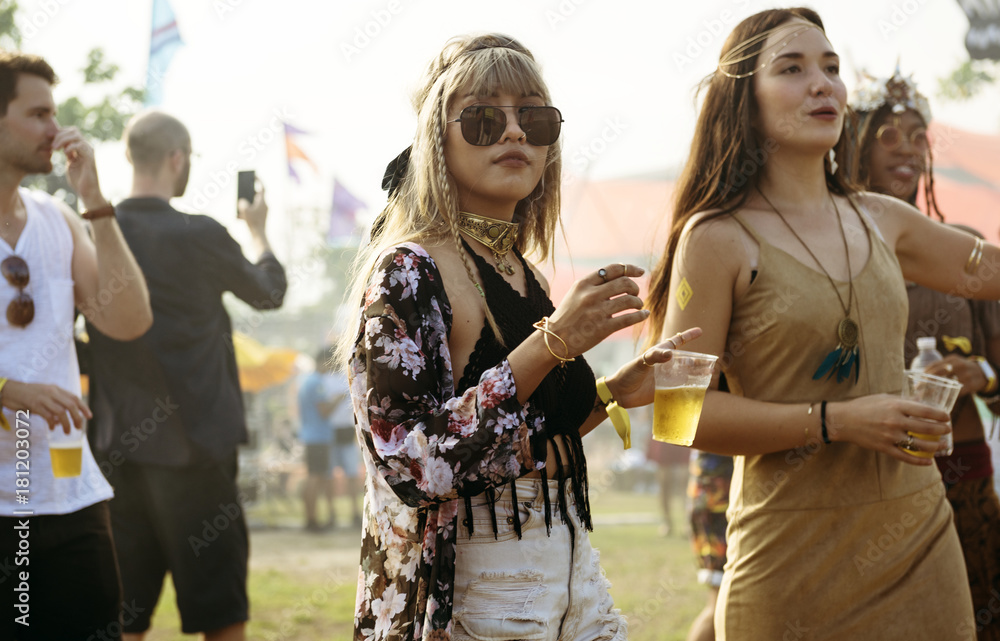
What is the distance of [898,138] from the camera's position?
3.49m

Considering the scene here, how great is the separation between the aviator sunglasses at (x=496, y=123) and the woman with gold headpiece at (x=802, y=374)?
2.06ft

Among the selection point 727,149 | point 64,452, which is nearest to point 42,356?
point 64,452

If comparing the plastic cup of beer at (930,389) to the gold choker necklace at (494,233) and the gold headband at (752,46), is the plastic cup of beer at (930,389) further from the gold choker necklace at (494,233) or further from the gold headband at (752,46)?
the gold choker necklace at (494,233)

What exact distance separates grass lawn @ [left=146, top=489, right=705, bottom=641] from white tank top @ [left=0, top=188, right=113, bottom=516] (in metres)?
1.97

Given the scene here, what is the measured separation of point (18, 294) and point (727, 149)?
225cm

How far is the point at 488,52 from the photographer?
216 cm

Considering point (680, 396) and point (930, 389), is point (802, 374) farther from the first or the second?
point (680, 396)

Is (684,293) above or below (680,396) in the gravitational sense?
above

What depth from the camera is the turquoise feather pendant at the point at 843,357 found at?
8.02 feet

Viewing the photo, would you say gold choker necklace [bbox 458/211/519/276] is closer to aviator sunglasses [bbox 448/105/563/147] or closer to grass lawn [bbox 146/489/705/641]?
aviator sunglasses [bbox 448/105/563/147]

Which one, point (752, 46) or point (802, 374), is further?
point (752, 46)

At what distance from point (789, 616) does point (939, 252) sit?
4.11ft

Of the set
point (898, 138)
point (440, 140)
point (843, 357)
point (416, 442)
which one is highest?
point (898, 138)

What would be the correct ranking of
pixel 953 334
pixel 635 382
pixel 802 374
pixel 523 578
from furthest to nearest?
pixel 953 334 < pixel 802 374 < pixel 635 382 < pixel 523 578
